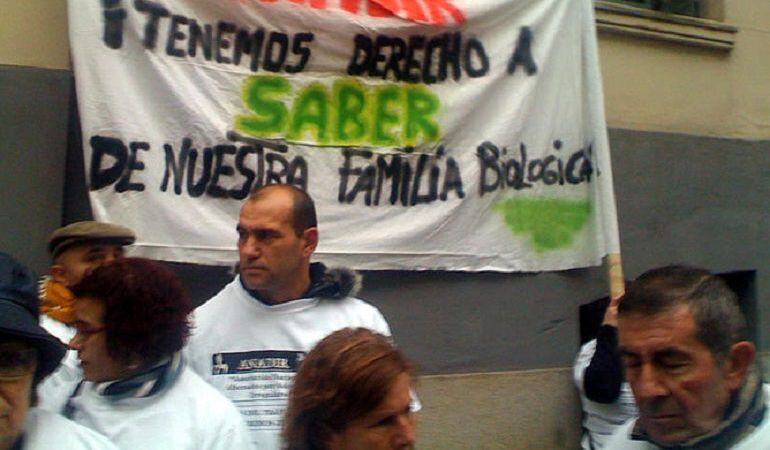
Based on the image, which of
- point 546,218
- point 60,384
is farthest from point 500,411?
point 60,384

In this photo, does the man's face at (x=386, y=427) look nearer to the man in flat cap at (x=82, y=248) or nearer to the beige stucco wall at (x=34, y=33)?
the man in flat cap at (x=82, y=248)

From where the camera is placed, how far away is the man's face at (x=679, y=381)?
2152 mm

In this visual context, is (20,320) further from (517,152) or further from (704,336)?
(517,152)

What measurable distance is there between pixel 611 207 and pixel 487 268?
33.9 inches

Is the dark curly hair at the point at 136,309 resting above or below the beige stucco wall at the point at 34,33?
below

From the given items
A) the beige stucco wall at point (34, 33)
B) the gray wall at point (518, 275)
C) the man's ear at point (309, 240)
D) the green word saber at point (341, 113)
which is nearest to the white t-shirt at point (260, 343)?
the man's ear at point (309, 240)

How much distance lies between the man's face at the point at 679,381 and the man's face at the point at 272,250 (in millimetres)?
1454

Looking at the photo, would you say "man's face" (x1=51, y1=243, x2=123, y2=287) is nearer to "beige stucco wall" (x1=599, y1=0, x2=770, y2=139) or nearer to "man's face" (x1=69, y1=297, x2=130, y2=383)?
"man's face" (x1=69, y1=297, x2=130, y2=383)

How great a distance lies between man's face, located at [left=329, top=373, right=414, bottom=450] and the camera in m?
2.03

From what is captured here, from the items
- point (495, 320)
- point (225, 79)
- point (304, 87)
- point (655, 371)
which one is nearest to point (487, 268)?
point (495, 320)

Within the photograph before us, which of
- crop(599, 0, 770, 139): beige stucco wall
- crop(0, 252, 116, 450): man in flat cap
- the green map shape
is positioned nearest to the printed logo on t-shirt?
Result: crop(0, 252, 116, 450): man in flat cap

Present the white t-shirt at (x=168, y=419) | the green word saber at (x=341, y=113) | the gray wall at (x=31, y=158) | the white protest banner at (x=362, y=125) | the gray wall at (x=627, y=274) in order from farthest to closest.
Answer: the gray wall at (x=627, y=274) → the green word saber at (x=341, y=113) → the white protest banner at (x=362, y=125) → the gray wall at (x=31, y=158) → the white t-shirt at (x=168, y=419)

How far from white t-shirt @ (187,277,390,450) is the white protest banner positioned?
148cm

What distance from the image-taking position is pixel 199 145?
4902 mm
